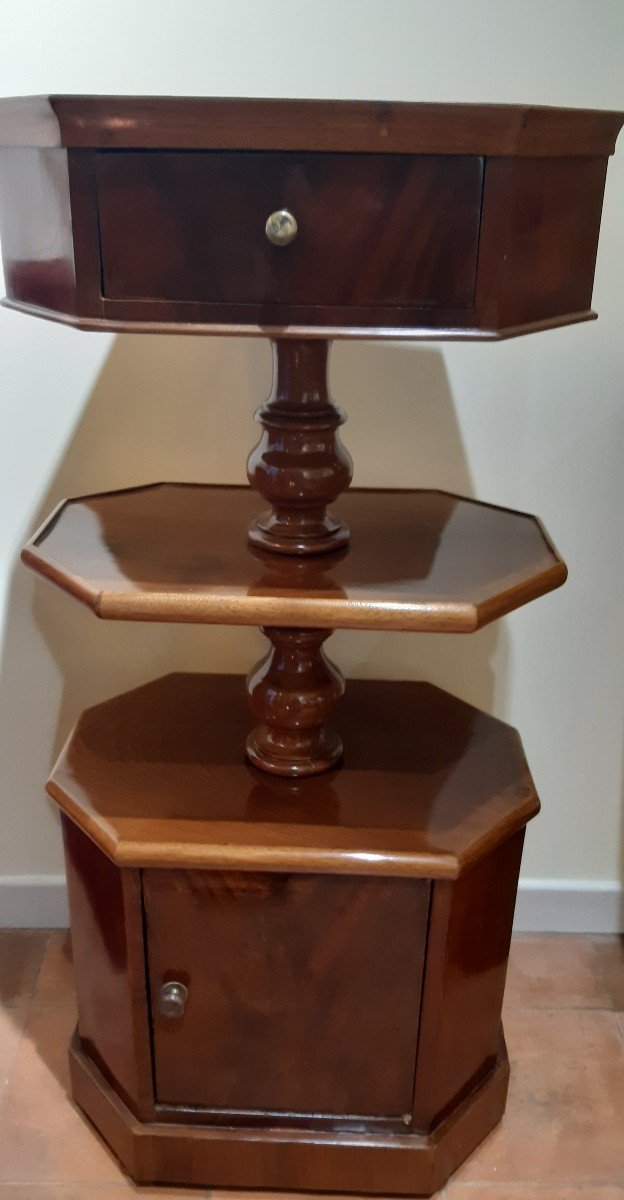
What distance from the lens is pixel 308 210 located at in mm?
912

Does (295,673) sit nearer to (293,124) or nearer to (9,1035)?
(293,124)

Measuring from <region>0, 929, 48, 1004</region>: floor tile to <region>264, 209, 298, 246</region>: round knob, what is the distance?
134cm

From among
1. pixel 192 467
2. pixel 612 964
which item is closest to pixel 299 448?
pixel 192 467

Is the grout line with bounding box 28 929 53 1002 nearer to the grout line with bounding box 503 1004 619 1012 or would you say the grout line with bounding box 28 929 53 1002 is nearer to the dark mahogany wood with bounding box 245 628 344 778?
the dark mahogany wood with bounding box 245 628 344 778

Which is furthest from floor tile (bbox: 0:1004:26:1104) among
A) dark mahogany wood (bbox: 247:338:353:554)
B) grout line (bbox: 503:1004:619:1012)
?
dark mahogany wood (bbox: 247:338:353:554)

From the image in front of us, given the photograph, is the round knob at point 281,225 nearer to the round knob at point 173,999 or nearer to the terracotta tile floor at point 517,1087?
the round knob at point 173,999

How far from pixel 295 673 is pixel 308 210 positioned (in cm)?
59

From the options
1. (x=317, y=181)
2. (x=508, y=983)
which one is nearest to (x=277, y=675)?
(x=317, y=181)

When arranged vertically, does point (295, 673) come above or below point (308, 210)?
below

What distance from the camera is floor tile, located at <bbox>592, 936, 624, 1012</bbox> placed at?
1.71 metres

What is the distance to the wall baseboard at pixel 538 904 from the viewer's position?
1.81 meters

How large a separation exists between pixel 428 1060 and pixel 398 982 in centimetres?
13

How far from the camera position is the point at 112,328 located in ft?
3.10

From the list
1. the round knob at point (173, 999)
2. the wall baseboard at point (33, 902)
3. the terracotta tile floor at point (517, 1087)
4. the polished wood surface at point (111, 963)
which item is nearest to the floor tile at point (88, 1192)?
the terracotta tile floor at point (517, 1087)
